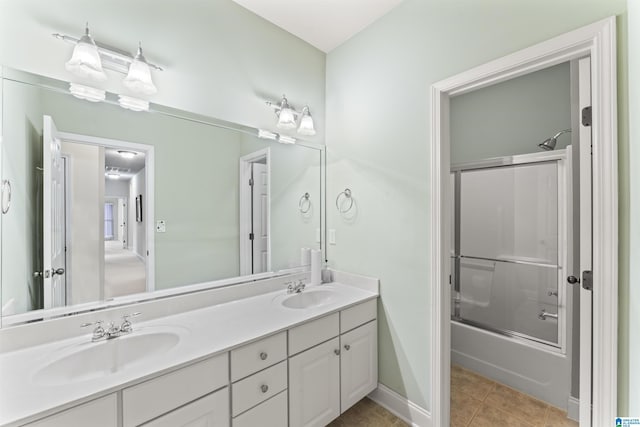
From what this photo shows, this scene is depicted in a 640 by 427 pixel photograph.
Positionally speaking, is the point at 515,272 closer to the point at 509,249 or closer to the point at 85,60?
the point at 509,249

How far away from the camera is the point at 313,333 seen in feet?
4.90

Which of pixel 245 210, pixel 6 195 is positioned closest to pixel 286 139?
pixel 245 210

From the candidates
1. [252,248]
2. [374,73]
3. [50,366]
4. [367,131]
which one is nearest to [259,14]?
[374,73]

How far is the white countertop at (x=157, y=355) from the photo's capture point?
813 millimetres

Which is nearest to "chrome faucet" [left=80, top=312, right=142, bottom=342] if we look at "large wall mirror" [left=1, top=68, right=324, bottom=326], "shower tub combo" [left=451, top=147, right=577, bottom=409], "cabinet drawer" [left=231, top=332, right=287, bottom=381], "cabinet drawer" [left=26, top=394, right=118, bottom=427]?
"large wall mirror" [left=1, top=68, right=324, bottom=326]

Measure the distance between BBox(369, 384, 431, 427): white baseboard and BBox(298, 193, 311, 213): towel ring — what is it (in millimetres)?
1384

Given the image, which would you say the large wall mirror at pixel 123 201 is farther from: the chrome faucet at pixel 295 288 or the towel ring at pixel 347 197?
the towel ring at pixel 347 197

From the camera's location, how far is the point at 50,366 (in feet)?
3.31

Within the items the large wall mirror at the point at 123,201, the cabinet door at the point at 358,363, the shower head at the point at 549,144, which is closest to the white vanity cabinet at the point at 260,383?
the cabinet door at the point at 358,363

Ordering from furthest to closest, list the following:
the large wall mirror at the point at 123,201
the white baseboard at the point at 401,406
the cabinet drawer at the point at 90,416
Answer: the white baseboard at the point at 401,406 → the large wall mirror at the point at 123,201 → the cabinet drawer at the point at 90,416

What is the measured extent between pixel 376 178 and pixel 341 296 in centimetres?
86

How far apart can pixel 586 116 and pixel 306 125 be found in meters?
1.58

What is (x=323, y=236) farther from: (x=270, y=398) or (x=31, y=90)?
(x=31, y=90)

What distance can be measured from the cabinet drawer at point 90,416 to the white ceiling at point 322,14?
221 cm
